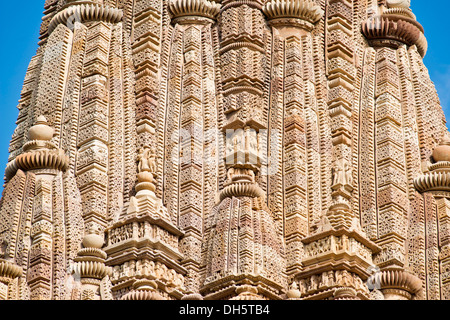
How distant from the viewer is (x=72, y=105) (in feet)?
182

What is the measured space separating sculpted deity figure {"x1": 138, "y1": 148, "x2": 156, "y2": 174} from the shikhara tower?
14cm

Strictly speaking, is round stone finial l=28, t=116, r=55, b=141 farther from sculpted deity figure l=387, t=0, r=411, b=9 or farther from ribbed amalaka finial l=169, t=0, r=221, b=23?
sculpted deity figure l=387, t=0, r=411, b=9

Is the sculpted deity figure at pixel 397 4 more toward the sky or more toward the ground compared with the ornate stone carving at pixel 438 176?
more toward the sky

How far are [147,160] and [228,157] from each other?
2017mm

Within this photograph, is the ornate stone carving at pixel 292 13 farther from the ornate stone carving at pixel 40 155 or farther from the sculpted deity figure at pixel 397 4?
the ornate stone carving at pixel 40 155

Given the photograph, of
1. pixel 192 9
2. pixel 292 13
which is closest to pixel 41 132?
pixel 192 9

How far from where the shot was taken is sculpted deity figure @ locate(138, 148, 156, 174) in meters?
53.6

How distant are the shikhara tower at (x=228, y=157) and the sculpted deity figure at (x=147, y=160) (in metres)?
0.14

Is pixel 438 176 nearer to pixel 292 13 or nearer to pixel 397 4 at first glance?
pixel 397 4

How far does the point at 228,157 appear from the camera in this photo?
5375 centimetres

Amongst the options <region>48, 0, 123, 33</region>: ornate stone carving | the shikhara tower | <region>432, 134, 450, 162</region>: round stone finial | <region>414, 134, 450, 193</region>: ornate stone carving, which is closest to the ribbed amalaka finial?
the shikhara tower

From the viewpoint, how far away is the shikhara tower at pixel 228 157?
5172 cm

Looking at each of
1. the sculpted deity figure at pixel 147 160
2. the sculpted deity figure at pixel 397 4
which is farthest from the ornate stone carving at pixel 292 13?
the sculpted deity figure at pixel 147 160
